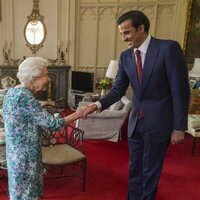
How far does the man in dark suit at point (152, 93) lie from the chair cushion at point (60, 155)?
0.69m

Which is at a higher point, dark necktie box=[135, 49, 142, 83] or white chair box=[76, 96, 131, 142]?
dark necktie box=[135, 49, 142, 83]

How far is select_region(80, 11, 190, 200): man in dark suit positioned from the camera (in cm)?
172

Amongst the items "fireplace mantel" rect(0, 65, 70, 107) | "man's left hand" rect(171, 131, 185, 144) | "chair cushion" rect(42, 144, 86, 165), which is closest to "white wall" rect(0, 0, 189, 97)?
"fireplace mantel" rect(0, 65, 70, 107)

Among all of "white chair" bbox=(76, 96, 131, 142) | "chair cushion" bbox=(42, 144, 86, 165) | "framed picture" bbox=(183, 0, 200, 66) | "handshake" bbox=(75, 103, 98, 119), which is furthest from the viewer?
"framed picture" bbox=(183, 0, 200, 66)

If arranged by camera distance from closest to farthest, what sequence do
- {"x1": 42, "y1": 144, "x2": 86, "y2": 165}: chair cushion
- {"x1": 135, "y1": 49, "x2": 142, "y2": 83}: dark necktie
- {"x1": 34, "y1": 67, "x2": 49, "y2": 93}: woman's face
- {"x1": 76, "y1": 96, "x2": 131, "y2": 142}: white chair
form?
{"x1": 34, "y1": 67, "x2": 49, "y2": 93}: woman's face
{"x1": 135, "y1": 49, "x2": 142, "y2": 83}: dark necktie
{"x1": 42, "y1": 144, "x2": 86, "y2": 165}: chair cushion
{"x1": 76, "y1": 96, "x2": 131, "y2": 142}: white chair

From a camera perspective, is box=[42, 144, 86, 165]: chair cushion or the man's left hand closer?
the man's left hand

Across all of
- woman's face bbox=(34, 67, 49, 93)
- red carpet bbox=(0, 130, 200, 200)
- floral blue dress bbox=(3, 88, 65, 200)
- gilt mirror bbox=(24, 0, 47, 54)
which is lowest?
red carpet bbox=(0, 130, 200, 200)

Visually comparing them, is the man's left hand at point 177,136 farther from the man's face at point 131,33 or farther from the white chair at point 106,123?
the white chair at point 106,123

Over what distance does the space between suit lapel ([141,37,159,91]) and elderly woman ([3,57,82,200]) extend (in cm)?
59

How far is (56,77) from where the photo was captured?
22.0ft

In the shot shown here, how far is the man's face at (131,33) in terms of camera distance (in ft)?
5.71

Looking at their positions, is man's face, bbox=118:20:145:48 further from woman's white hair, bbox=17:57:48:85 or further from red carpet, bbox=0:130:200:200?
red carpet, bbox=0:130:200:200

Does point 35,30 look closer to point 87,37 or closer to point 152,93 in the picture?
point 87,37

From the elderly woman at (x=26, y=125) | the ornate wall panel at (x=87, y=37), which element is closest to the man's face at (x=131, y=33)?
the elderly woman at (x=26, y=125)
